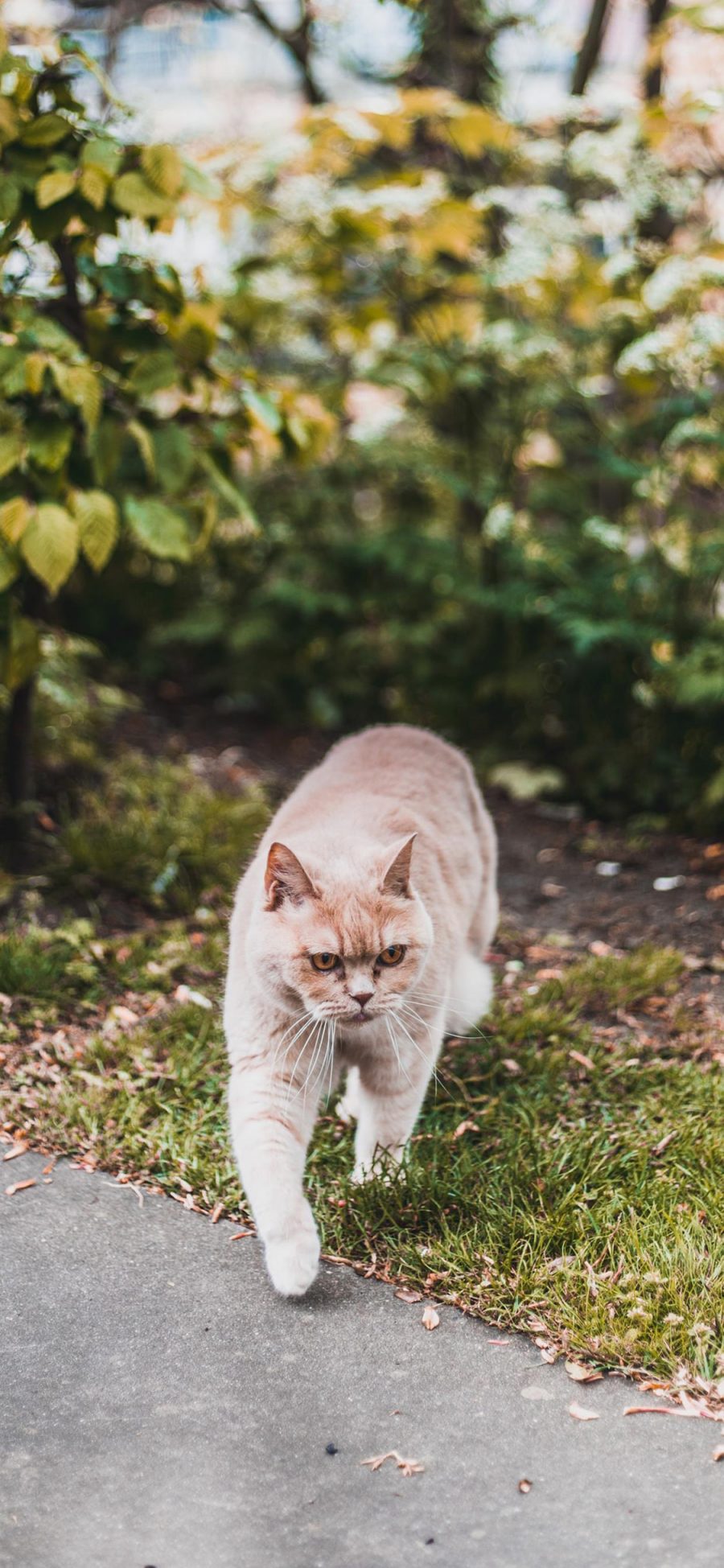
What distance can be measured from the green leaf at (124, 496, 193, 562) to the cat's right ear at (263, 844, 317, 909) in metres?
1.76

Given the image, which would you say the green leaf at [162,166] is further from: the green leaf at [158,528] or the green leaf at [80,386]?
the green leaf at [158,528]

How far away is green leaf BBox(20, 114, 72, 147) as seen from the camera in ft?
13.0

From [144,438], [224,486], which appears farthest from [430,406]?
[144,438]

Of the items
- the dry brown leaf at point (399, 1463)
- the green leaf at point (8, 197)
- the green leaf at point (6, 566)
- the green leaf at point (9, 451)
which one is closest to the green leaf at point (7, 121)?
the green leaf at point (8, 197)

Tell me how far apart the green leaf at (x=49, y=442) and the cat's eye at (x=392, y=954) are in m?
2.14

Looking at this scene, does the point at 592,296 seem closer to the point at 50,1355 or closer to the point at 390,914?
the point at 390,914

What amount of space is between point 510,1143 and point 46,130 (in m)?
3.43

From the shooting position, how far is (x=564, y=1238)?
3113mm

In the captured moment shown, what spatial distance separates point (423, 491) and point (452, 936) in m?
4.86

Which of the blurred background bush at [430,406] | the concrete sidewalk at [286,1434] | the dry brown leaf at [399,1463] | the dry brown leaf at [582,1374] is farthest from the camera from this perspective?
the blurred background bush at [430,406]

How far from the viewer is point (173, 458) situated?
4.47m

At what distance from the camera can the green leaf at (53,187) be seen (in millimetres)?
3830

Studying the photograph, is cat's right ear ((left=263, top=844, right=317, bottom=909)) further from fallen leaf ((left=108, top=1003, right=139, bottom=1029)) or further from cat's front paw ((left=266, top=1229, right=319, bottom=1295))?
fallen leaf ((left=108, top=1003, right=139, bottom=1029))

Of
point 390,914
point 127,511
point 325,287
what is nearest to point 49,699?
point 127,511
